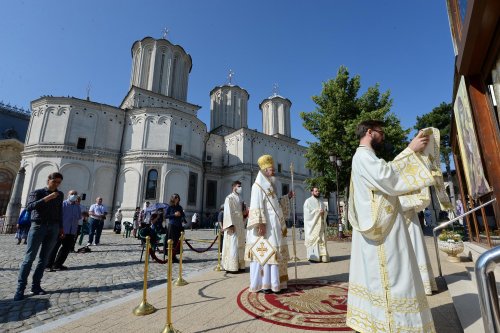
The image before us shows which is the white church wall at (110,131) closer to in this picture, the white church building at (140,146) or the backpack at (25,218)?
the white church building at (140,146)

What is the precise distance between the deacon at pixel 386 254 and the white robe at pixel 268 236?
5.79 ft

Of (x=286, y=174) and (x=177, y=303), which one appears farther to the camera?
(x=286, y=174)

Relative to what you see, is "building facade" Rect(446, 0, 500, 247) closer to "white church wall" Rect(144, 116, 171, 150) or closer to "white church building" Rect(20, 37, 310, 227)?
"white church building" Rect(20, 37, 310, 227)

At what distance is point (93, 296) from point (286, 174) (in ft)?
112

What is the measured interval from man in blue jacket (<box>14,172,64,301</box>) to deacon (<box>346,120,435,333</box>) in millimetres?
4882

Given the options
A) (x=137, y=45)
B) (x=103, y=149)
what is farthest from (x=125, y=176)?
(x=137, y=45)

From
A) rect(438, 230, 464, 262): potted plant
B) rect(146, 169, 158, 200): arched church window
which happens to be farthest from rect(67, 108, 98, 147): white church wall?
rect(438, 230, 464, 262): potted plant

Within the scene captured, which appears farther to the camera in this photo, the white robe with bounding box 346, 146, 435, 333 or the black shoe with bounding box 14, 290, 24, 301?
the black shoe with bounding box 14, 290, 24, 301

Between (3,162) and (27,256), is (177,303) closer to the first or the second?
→ (27,256)

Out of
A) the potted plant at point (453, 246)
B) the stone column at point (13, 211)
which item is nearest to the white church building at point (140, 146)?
the stone column at point (13, 211)

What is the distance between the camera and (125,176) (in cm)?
2586

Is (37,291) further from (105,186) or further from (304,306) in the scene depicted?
(105,186)

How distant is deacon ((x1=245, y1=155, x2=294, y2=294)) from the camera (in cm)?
412

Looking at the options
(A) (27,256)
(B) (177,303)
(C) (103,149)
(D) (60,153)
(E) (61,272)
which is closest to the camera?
(B) (177,303)
